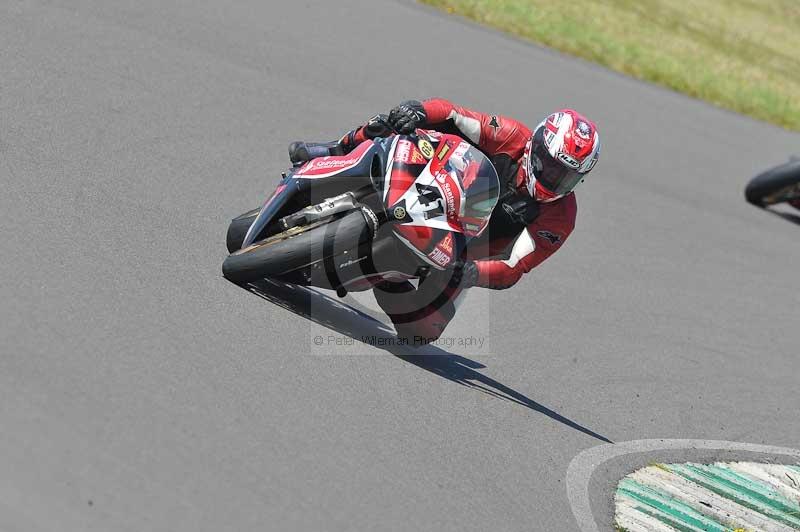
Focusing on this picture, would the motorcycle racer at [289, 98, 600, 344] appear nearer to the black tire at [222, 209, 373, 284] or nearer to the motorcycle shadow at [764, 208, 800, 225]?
the black tire at [222, 209, 373, 284]

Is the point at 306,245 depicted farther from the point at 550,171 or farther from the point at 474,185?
the point at 550,171

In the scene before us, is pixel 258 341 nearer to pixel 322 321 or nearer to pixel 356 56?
pixel 322 321

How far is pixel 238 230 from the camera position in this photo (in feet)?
22.4

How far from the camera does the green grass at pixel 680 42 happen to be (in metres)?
16.1

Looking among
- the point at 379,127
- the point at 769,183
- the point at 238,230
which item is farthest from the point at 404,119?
the point at 769,183

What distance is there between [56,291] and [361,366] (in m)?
1.74

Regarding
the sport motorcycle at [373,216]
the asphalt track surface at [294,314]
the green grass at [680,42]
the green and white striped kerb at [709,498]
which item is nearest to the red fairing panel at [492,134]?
the sport motorcycle at [373,216]

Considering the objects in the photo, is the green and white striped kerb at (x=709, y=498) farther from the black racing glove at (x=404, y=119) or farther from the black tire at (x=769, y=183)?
the black tire at (x=769, y=183)

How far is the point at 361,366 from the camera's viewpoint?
6324mm

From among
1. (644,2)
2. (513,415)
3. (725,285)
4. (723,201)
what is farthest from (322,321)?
(644,2)

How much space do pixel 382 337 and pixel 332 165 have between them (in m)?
1.18

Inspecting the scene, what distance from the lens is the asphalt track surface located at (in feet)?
15.4

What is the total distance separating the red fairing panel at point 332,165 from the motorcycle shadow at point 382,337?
74 centimetres

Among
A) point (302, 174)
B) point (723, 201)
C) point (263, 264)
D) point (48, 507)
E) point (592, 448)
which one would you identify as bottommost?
point (48, 507)
